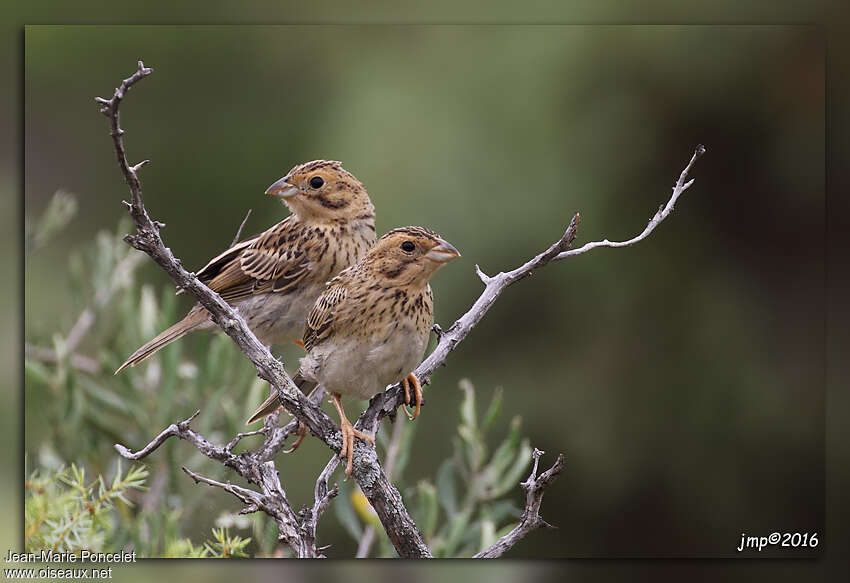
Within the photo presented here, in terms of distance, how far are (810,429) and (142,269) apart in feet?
7.55

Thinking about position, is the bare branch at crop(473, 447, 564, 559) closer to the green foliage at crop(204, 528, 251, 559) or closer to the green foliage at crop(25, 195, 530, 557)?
the green foliage at crop(25, 195, 530, 557)

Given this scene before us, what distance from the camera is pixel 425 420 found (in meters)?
3.90

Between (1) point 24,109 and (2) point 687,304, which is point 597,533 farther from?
(1) point 24,109

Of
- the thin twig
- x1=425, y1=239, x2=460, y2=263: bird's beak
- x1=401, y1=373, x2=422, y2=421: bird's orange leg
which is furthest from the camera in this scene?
the thin twig

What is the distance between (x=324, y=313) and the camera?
2723 mm

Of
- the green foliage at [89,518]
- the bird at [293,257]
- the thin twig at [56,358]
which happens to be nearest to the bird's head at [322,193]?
the bird at [293,257]

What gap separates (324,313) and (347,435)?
31 centimetres

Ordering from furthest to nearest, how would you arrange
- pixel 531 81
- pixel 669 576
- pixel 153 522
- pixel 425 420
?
pixel 425 420
pixel 531 81
pixel 669 576
pixel 153 522

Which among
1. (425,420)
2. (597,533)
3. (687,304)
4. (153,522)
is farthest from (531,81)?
(153,522)

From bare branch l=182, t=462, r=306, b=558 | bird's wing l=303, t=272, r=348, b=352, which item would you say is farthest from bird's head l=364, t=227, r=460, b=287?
bare branch l=182, t=462, r=306, b=558

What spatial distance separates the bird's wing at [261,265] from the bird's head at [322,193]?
0.10 m

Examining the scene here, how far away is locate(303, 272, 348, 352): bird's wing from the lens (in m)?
2.70

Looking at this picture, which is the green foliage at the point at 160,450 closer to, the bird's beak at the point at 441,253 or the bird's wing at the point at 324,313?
the bird's wing at the point at 324,313

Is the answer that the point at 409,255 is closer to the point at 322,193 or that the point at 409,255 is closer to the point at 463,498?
the point at 322,193
